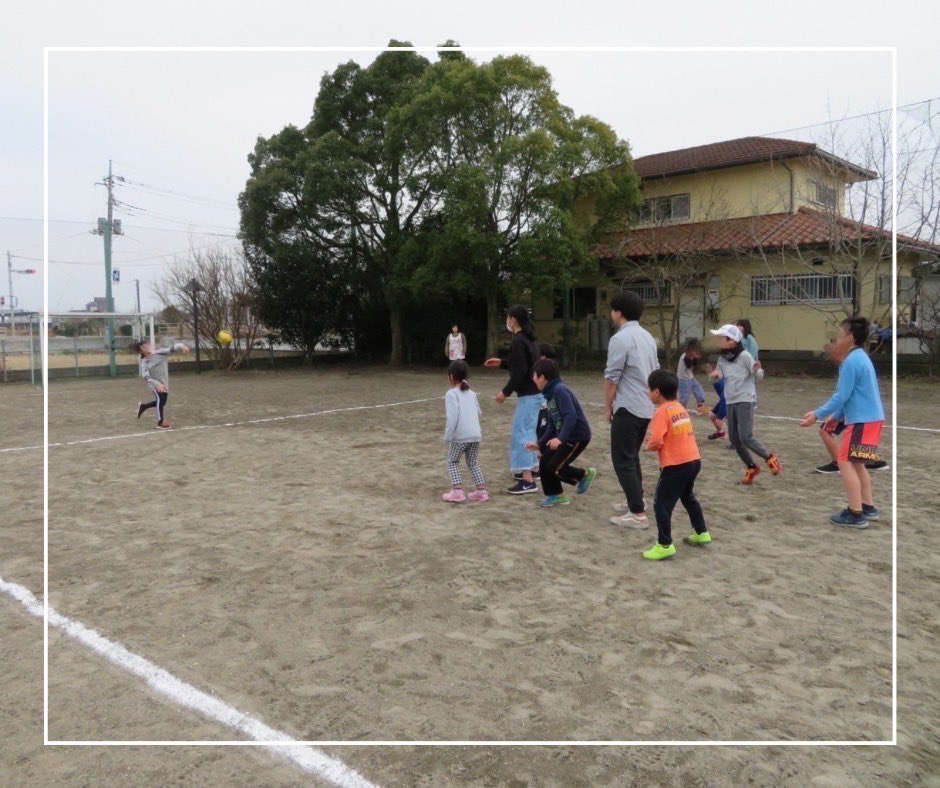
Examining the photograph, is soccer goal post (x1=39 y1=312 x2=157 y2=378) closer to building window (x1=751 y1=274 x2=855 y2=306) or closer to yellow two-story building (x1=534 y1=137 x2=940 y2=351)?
yellow two-story building (x1=534 y1=137 x2=940 y2=351)

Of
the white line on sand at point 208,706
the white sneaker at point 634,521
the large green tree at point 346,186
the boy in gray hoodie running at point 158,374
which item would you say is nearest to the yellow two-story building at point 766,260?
the white sneaker at point 634,521

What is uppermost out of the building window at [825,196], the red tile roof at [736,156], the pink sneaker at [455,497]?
the red tile roof at [736,156]

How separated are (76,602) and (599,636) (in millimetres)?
2998

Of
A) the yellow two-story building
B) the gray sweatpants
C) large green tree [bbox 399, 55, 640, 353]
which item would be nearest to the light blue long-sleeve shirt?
the yellow two-story building

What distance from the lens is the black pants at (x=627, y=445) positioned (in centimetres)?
519

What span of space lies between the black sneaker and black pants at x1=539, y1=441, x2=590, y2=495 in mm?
418

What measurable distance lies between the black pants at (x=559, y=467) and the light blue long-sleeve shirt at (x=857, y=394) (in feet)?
6.09

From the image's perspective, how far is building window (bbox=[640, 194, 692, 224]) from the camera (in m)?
8.44

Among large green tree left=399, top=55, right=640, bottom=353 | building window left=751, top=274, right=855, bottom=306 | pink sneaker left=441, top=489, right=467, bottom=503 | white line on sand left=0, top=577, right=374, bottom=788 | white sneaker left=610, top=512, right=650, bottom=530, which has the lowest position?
white line on sand left=0, top=577, right=374, bottom=788

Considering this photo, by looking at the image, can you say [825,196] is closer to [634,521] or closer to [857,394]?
[857,394]

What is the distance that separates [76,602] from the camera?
4.05 metres

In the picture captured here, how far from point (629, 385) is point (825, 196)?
4.27m

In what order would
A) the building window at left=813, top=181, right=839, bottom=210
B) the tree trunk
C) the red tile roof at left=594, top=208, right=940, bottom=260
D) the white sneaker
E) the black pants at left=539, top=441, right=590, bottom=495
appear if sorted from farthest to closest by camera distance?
1. the tree trunk
2. the building window at left=813, top=181, right=839, bottom=210
3. the black pants at left=539, top=441, right=590, bottom=495
4. the white sneaker
5. the red tile roof at left=594, top=208, right=940, bottom=260

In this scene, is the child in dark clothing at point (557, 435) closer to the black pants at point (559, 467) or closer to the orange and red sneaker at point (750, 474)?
the black pants at point (559, 467)
